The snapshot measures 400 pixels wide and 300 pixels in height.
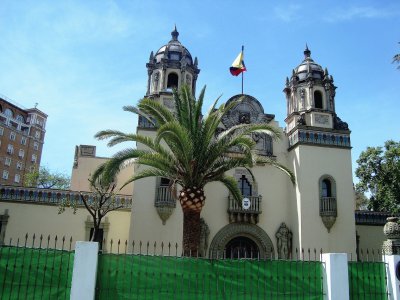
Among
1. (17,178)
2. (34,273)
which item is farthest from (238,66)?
(17,178)

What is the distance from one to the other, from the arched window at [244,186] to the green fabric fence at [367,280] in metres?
10.2

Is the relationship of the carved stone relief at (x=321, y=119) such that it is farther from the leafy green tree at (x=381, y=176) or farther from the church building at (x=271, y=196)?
the leafy green tree at (x=381, y=176)

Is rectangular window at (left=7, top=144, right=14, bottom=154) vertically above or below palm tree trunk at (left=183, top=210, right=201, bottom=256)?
above

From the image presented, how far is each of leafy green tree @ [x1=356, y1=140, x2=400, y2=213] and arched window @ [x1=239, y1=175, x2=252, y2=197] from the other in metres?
9.15

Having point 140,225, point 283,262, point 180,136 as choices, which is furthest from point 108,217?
point 283,262

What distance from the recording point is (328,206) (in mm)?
19062

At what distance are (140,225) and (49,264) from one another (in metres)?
9.58

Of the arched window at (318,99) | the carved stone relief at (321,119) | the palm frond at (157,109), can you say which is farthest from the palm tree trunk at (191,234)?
the arched window at (318,99)

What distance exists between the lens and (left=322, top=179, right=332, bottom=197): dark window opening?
1979cm

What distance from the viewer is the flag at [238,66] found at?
21219mm

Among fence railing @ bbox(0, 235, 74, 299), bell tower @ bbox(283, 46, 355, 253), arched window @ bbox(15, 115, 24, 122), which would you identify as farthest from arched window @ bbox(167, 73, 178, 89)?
arched window @ bbox(15, 115, 24, 122)

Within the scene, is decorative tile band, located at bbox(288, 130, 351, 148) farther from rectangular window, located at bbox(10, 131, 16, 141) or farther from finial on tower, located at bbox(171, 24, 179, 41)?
rectangular window, located at bbox(10, 131, 16, 141)

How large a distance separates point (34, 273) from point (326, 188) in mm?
15056

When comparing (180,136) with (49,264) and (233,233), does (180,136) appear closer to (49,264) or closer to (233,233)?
(49,264)
